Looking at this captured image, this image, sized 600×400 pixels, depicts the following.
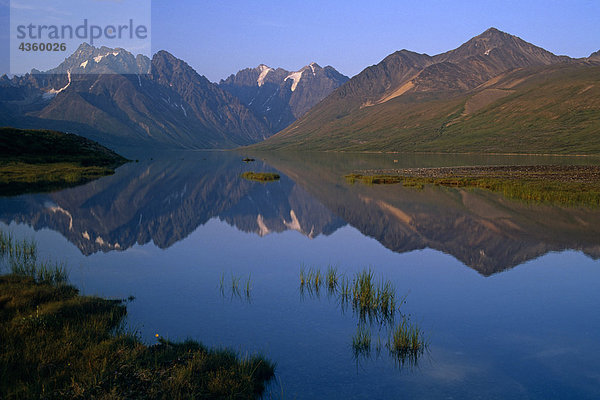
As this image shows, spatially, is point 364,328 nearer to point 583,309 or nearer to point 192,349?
point 192,349

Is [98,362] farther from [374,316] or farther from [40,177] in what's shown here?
[40,177]

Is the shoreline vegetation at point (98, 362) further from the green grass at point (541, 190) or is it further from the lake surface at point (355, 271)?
the green grass at point (541, 190)

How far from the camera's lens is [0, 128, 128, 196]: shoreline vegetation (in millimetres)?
74812

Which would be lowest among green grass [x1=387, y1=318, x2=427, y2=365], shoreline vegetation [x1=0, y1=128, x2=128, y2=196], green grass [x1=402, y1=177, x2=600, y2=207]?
green grass [x1=387, y1=318, x2=427, y2=365]

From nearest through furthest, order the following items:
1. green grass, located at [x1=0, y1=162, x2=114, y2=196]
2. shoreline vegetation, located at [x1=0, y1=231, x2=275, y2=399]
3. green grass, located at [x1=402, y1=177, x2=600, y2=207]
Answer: shoreline vegetation, located at [x1=0, y1=231, x2=275, y2=399] < green grass, located at [x1=402, y1=177, x2=600, y2=207] < green grass, located at [x1=0, y1=162, x2=114, y2=196]

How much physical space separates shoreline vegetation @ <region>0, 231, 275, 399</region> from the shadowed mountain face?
16435mm

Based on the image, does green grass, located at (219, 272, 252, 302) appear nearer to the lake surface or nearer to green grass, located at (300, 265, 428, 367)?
the lake surface

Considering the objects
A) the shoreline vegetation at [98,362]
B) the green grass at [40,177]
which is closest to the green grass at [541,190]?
the shoreline vegetation at [98,362]

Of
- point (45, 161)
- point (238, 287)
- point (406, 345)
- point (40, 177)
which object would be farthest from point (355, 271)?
point (45, 161)

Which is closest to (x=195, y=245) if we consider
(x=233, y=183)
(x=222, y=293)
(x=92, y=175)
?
(x=222, y=293)

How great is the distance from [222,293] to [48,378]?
11.1 meters

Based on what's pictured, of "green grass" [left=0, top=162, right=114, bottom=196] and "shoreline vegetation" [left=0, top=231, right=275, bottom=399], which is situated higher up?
"green grass" [left=0, top=162, right=114, bottom=196]

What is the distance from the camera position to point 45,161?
10831 cm

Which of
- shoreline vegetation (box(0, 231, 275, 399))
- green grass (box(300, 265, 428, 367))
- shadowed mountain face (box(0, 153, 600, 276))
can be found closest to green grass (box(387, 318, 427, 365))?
green grass (box(300, 265, 428, 367))
